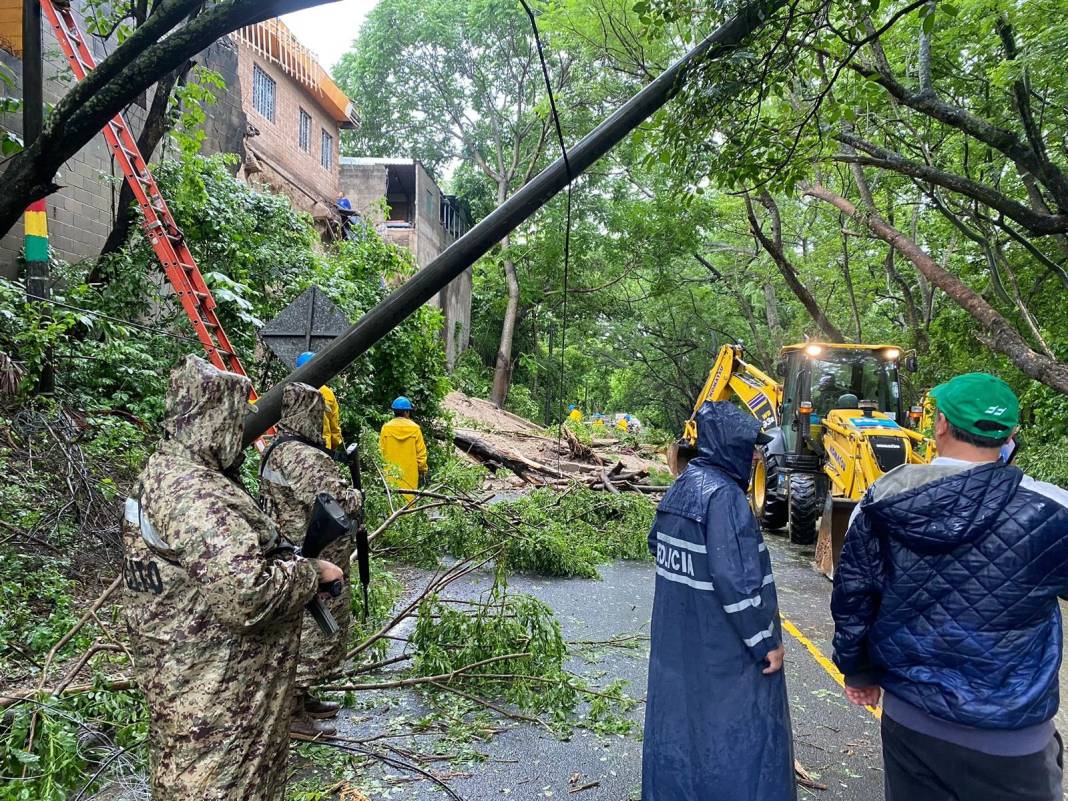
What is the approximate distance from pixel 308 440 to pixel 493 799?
2.23 m

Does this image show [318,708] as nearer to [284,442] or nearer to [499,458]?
[284,442]

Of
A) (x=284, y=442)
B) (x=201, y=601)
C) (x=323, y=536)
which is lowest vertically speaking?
(x=201, y=601)

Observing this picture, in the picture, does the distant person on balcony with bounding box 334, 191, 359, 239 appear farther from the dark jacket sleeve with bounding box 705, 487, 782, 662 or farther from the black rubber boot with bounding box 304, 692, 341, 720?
the dark jacket sleeve with bounding box 705, 487, 782, 662

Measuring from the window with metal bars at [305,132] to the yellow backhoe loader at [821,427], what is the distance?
44.4 ft

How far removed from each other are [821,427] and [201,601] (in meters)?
9.30

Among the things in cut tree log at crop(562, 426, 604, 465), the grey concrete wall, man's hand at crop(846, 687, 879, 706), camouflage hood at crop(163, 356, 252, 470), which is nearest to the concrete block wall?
the grey concrete wall

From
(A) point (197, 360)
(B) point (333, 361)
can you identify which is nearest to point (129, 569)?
(A) point (197, 360)

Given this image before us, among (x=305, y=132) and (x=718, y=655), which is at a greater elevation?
(x=305, y=132)

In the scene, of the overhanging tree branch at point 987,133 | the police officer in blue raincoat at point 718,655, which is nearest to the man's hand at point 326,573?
the police officer in blue raincoat at point 718,655

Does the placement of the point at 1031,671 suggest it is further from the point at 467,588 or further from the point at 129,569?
the point at 467,588

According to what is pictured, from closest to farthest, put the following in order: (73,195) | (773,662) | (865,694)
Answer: (865,694)
(773,662)
(73,195)

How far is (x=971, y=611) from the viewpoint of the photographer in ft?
6.63

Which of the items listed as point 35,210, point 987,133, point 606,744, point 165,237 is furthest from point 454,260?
point 35,210

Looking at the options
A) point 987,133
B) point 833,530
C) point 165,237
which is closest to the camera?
point 987,133
